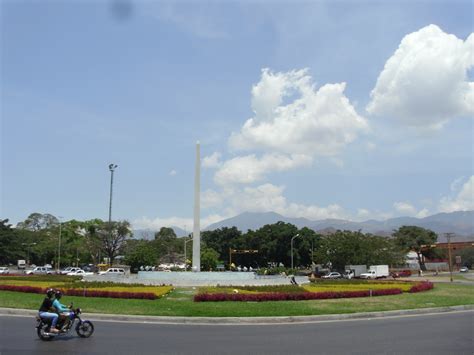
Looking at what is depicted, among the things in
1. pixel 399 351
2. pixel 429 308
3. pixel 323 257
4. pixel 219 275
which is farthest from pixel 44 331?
pixel 323 257

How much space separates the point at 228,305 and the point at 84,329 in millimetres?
8547

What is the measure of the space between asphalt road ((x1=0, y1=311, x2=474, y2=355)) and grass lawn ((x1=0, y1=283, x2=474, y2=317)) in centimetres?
202

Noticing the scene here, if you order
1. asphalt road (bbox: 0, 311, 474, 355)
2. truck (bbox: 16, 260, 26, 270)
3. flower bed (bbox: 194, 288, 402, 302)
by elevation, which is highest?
truck (bbox: 16, 260, 26, 270)

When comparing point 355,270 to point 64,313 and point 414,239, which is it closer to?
point 414,239

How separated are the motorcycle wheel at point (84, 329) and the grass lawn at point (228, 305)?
4.96 m

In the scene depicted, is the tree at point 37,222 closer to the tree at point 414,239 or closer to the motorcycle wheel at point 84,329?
the tree at point 414,239

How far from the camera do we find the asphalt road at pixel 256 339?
38.9 feet

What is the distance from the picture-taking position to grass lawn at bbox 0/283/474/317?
1916cm

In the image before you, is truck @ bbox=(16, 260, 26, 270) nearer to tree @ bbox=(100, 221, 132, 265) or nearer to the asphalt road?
tree @ bbox=(100, 221, 132, 265)

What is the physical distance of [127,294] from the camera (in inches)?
960

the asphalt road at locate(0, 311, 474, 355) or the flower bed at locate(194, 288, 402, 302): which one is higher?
the flower bed at locate(194, 288, 402, 302)

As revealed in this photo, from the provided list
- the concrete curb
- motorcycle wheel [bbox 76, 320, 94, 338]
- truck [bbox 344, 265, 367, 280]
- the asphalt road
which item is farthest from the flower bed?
truck [bbox 344, 265, 367, 280]

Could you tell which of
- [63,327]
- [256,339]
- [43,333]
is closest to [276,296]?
[256,339]

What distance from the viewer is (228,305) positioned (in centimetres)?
2144
